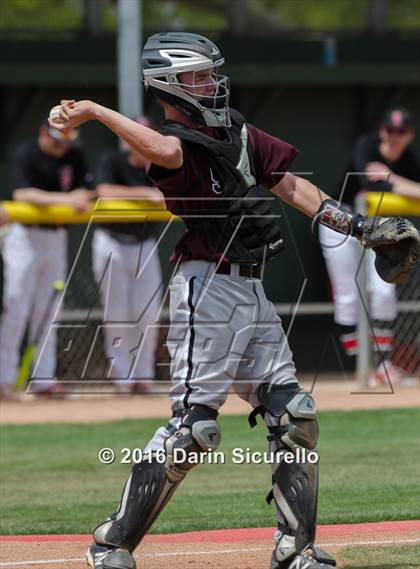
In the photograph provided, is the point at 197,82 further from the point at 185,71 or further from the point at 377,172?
the point at 377,172

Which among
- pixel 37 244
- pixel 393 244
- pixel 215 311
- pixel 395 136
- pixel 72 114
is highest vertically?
pixel 72 114

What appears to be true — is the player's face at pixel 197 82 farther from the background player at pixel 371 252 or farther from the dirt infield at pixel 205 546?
the background player at pixel 371 252

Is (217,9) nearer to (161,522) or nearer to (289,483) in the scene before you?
(161,522)

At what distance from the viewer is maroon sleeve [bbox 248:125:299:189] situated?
17.7ft

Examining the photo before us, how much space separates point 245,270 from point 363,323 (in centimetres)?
633

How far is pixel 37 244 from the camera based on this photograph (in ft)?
37.0

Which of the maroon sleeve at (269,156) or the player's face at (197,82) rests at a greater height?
the player's face at (197,82)

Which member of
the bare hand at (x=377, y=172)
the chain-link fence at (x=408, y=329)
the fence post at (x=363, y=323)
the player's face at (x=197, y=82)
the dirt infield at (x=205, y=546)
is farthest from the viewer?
the chain-link fence at (x=408, y=329)

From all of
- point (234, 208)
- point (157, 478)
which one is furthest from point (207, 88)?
point (157, 478)

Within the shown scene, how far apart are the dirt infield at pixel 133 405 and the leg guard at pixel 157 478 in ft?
17.0

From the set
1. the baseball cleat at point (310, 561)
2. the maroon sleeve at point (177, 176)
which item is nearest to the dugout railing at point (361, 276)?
the maroon sleeve at point (177, 176)

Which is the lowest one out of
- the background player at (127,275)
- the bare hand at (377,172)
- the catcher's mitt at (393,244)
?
the background player at (127,275)

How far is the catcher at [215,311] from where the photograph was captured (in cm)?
511

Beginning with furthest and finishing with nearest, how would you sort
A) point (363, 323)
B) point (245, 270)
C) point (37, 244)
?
point (363, 323) → point (37, 244) → point (245, 270)
